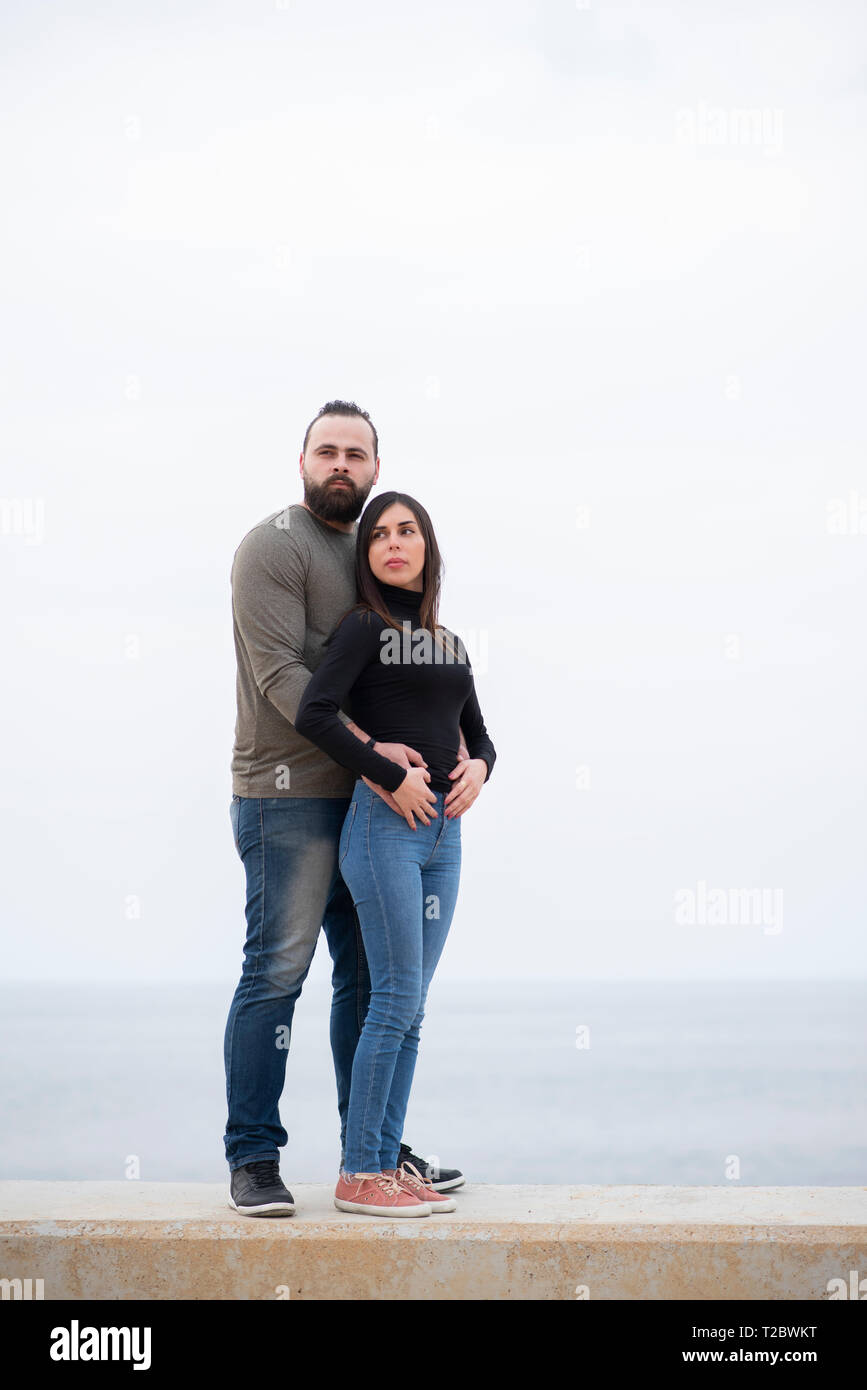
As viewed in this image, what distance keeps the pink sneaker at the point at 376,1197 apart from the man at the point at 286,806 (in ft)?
0.35

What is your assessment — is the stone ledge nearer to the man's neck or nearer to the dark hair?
the dark hair

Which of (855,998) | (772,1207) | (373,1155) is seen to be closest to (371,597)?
(373,1155)

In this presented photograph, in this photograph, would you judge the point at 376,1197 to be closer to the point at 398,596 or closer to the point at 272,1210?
the point at 272,1210

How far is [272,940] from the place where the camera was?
2.64 meters

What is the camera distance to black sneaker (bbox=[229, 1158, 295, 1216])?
2541 millimetres

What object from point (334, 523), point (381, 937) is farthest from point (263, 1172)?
point (334, 523)

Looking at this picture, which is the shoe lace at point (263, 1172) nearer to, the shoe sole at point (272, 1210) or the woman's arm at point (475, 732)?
the shoe sole at point (272, 1210)

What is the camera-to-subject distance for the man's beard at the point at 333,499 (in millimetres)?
2871

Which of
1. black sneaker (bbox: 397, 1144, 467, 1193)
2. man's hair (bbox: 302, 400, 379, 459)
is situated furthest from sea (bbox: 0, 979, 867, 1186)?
man's hair (bbox: 302, 400, 379, 459)

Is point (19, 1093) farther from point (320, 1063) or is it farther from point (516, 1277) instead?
point (516, 1277)

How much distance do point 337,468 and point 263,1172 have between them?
1.58m

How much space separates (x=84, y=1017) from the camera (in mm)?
67875

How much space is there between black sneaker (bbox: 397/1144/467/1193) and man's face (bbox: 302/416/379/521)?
4.98 ft

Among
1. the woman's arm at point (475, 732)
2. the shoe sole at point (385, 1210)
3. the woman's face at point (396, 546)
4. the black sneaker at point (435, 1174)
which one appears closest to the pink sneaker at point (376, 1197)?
the shoe sole at point (385, 1210)
